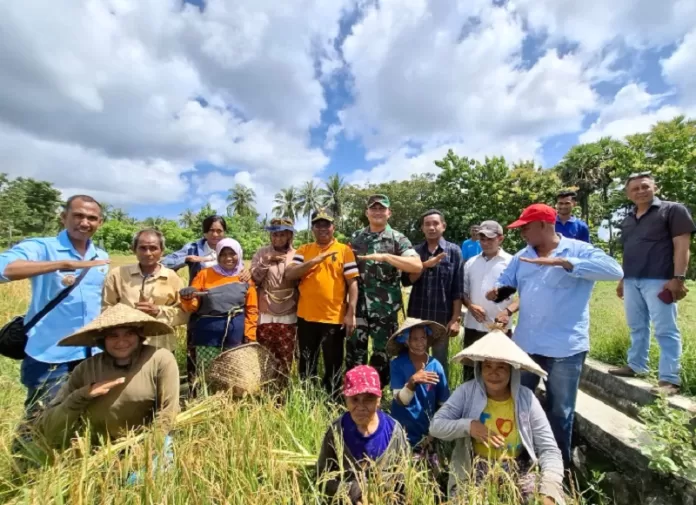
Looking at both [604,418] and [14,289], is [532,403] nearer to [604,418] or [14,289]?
[604,418]

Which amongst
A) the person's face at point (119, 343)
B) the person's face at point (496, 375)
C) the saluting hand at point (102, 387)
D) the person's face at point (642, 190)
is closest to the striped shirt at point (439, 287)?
the person's face at point (496, 375)

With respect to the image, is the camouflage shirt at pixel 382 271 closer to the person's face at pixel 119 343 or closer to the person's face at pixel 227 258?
the person's face at pixel 227 258

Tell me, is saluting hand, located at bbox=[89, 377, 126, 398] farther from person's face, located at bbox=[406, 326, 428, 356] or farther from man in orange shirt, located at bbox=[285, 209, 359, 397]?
person's face, located at bbox=[406, 326, 428, 356]

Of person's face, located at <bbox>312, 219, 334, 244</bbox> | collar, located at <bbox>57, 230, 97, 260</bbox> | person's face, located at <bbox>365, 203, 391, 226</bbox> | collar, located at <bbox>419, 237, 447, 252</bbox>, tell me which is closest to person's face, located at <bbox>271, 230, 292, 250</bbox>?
person's face, located at <bbox>312, 219, 334, 244</bbox>

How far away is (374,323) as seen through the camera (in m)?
3.44

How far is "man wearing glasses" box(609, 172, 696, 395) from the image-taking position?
293 cm

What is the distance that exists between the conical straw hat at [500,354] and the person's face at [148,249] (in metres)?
2.39

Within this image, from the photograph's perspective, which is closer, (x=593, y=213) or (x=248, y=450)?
(x=248, y=450)

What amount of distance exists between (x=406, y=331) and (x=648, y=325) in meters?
2.11

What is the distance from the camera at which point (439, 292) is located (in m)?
3.51

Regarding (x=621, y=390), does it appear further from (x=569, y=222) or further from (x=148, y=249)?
(x=148, y=249)

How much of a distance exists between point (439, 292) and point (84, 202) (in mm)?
2895

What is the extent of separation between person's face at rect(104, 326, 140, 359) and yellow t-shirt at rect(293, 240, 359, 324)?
1.42 meters

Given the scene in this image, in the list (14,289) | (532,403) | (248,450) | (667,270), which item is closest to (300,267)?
(248,450)
